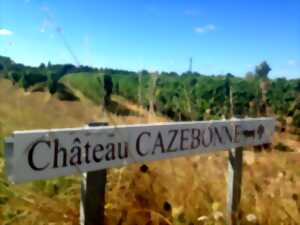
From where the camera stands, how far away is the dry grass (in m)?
2.10

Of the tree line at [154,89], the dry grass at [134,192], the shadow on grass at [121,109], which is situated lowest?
the dry grass at [134,192]

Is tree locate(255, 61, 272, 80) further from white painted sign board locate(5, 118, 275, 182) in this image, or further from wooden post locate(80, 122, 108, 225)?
wooden post locate(80, 122, 108, 225)

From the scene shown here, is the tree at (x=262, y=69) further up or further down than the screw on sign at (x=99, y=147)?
further up

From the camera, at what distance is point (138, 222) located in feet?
7.20

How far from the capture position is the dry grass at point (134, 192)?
82.7 inches

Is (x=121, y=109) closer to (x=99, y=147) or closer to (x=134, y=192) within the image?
(x=134, y=192)

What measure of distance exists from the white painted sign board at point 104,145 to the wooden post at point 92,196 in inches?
2.6

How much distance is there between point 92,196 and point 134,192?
1.84 feet

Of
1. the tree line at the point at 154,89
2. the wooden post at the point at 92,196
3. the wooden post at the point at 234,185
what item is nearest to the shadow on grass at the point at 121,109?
the tree line at the point at 154,89

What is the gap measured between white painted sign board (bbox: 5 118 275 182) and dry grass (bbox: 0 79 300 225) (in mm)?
264

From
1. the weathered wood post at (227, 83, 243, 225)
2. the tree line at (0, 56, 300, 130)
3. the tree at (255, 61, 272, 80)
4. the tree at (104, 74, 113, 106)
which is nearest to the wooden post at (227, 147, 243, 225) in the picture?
the weathered wood post at (227, 83, 243, 225)

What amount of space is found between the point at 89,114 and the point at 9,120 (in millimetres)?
396

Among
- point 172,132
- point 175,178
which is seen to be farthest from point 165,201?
point 172,132

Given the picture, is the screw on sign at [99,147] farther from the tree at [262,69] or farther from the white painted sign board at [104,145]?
the tree at [262,69]
